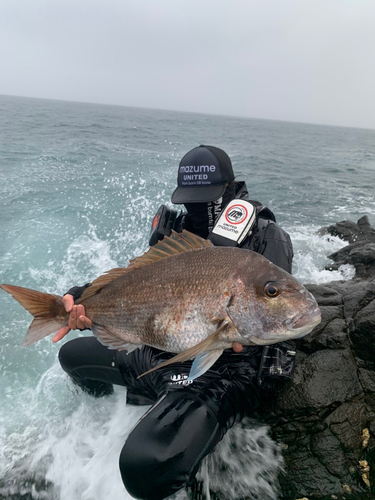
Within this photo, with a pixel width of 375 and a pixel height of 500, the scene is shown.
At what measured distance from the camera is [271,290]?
2.30 meters

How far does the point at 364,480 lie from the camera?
2.82 metres

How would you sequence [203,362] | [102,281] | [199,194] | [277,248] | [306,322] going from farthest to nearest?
[199,194] < [277,248] < [102,281] < [203,362] < [306,322]

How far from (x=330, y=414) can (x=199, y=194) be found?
2.50 m

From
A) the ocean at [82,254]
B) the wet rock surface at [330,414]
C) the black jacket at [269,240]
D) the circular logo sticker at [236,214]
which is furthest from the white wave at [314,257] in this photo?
the circular logo sticker at [236,214]

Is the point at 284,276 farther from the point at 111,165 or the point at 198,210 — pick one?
the point at 111,165

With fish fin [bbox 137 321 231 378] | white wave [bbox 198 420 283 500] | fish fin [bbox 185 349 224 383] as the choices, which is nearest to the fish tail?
fish fin [bbox 137 321 231 378]

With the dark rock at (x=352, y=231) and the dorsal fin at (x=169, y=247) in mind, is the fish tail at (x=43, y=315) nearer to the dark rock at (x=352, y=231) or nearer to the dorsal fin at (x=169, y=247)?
the dorsal fin at (x=169, y=247)

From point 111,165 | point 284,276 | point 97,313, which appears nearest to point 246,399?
point 284,276

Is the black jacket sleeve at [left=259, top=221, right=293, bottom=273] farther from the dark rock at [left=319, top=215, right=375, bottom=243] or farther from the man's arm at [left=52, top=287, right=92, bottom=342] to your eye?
the dark rock at [left=319, top=215, right=375, bottom=243]

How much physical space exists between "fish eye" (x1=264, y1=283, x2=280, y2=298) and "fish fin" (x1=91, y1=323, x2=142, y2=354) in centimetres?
114

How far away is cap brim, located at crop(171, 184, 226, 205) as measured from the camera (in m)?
3.34

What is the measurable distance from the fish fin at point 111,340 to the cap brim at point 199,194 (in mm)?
1410

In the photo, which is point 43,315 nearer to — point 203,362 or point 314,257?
point 203,362

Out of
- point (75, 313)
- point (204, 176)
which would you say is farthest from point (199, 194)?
point (75, 313)
